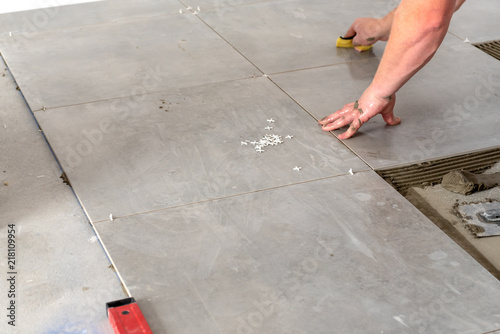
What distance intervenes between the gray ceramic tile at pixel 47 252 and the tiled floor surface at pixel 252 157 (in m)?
0.07

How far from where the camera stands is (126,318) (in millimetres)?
1843

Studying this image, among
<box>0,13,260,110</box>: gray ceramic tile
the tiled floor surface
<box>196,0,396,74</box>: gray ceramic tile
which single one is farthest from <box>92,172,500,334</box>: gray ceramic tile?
<box>196,0,396,74</box>: gray ceramic tile

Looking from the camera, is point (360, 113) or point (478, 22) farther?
point (478, 22)

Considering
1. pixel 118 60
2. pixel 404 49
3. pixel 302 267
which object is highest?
pixel 404 49

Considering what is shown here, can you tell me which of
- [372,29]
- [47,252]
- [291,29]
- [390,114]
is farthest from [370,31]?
[47,252]

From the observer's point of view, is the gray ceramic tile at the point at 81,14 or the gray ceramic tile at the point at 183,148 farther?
the gray ceramic tile at the point at 81,14

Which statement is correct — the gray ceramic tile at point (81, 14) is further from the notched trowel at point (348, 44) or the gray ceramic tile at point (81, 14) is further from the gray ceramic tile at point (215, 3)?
the notched trowel at point (348, 44)

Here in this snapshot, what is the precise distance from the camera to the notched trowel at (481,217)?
92.0 inches

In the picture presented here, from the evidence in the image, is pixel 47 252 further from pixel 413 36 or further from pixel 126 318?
pixel 413 36

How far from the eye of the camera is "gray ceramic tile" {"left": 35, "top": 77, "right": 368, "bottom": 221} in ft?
8.25

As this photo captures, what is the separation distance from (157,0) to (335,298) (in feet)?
10.5

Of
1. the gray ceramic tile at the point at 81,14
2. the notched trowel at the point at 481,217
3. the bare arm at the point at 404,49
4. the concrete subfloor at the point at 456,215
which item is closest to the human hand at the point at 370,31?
the bare arm at the point at 404,49

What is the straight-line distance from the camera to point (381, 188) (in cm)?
254

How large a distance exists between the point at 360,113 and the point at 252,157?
1.71ft
